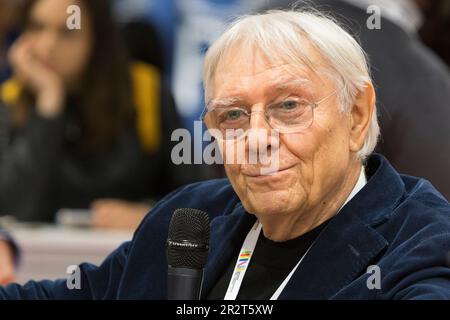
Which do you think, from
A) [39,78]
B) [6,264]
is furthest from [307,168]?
[39,78]

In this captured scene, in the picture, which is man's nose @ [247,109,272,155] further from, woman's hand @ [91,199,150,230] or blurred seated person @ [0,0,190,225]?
blurred seated person @ [0,0,190,225]

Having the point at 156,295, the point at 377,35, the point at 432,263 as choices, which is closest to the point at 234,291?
the point at 156,295

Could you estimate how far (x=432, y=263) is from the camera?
5.35ft

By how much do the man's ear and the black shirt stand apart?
178 millimetres

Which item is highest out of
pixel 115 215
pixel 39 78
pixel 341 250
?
pixel 341 250

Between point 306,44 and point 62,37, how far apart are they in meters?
2.17

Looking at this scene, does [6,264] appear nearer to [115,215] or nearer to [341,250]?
[115,215]

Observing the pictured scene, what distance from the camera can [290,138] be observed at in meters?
1.86

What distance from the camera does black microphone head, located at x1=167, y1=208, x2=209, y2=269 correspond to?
1.69 m

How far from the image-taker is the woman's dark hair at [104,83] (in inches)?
151

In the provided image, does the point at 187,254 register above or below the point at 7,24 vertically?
above

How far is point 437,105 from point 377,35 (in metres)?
0.26
